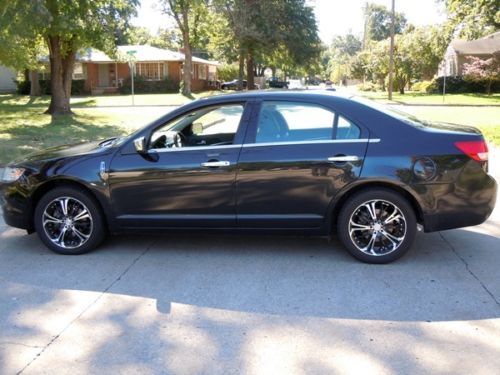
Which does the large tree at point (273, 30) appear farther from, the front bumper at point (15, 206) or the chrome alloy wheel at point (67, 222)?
the chrome alloy wheel at point (67, 222)

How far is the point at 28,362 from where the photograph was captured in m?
3.62

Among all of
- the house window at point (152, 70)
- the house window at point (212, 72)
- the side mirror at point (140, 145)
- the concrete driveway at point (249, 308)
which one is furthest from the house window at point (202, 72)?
the concrete driveway at point (249, 308)

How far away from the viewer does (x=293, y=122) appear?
18.3 feet

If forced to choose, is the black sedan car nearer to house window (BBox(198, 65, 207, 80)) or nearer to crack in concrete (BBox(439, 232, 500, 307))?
crack in concrete (BBox(439, 232, 500, 307))

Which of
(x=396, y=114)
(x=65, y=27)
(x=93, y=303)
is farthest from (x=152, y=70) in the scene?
(x=93, y=303)

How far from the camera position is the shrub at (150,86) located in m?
50.1

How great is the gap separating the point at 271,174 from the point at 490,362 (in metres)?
2.50

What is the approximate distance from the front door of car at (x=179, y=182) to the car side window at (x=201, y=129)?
0.04 feet

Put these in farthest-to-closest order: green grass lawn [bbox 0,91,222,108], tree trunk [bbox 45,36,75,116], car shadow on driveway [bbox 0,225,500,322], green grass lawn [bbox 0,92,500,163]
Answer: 1. green grass lawn [bbox 0,91,222,108]
2. tree trunk [bbox 45,36,75,116]
3. green grass lawn [bbox 0,92,500,163]
4. car shadow on driveway [bbox 0,225,500,322]

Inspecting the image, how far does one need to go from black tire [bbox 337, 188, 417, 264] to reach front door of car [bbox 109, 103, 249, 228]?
1.10 metres

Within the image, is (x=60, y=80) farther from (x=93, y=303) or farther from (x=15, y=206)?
(x=93, y=303)

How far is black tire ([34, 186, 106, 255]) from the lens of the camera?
5.68 meters

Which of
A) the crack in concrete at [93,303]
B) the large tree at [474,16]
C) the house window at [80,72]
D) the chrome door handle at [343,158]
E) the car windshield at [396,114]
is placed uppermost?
the large tree at [474,16]

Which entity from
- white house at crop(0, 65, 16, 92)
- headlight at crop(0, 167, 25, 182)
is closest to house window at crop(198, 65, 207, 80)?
white house at crop(0, 65, 16, 92)
